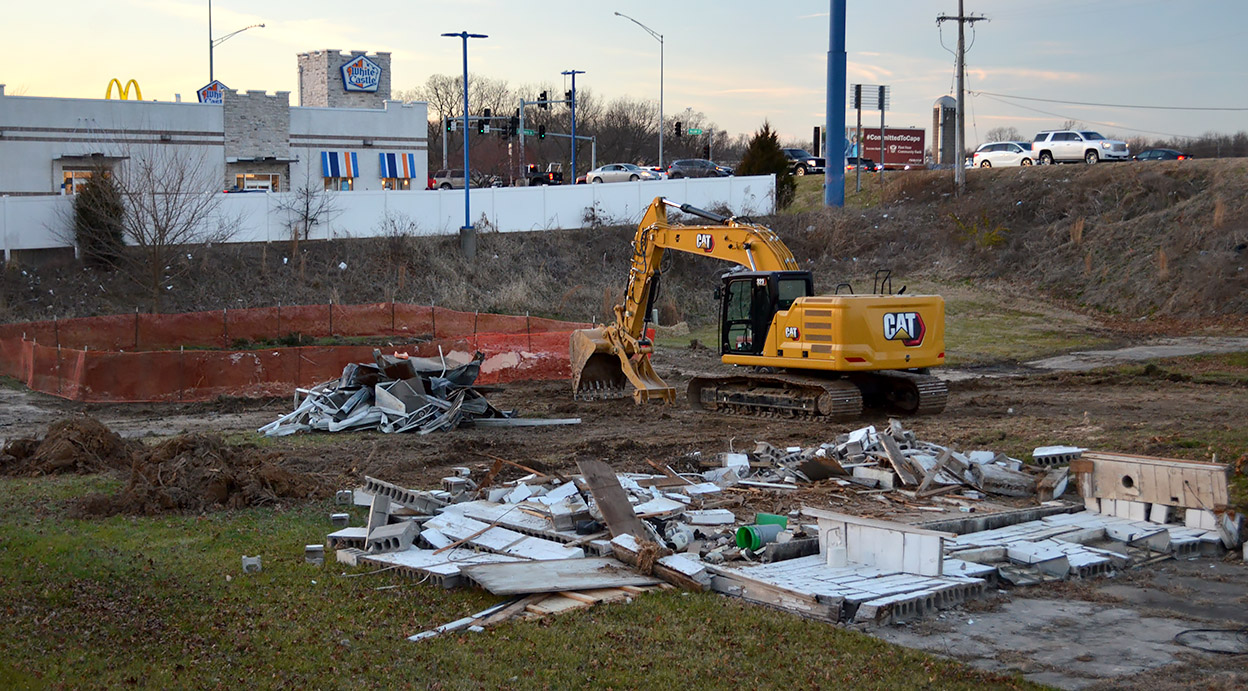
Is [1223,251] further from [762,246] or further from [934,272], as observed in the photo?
[762,246]

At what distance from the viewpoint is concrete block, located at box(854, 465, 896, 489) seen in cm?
1316

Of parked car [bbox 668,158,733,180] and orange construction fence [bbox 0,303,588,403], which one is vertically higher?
parked car [bbox 668,158,733,180]

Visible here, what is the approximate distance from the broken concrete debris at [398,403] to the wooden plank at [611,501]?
7411mm

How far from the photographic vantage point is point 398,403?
18.3 metres

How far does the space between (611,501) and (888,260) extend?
35.8m

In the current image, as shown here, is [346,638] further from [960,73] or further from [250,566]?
[960,73]

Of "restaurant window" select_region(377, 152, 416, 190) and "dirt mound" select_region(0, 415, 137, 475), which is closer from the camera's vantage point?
"dirt mound" select_region(0, 415, 137, 475)

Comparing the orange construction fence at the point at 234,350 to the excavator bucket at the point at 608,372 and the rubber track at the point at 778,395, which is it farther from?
the rubber track at the point at 778,395

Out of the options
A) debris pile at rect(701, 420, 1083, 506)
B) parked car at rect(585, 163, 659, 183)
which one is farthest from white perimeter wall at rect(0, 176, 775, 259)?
debris pile at rect(701, 420, 1083, 506)

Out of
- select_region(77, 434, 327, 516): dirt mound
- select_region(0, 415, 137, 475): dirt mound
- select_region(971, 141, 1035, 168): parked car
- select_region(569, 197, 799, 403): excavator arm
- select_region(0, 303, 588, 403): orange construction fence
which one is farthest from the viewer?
select_region(971, 141, 1035, 168): parked car

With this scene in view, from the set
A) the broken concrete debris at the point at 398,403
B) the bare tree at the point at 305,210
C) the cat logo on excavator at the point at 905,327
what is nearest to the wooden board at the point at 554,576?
the broken concrete debris at the point at 398,403

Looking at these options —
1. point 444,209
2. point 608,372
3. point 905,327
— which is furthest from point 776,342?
point 444,209

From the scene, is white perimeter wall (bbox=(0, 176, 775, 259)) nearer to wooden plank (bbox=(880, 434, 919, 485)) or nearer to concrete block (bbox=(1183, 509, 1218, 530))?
wooden plank (bbox=(880, 434, 919, 485))

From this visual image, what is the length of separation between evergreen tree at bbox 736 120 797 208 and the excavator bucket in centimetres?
3197
